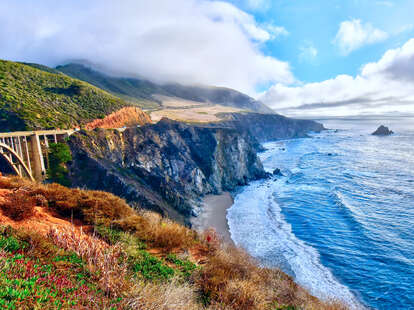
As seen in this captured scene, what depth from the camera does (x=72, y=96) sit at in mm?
41250

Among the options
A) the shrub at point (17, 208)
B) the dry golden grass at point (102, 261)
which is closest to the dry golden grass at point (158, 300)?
the dry golden grass at point (102, 261)

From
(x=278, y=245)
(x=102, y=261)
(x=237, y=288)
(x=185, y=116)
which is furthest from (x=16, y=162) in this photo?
(x=185, y=116)

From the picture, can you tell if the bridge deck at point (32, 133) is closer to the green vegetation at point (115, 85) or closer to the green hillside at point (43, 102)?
the green hillside at point (43, 102)

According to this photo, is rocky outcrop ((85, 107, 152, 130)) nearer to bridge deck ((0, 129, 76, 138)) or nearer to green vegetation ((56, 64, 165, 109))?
bridge deck ((0, 129, 76, 138))

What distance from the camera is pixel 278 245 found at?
23.8 metres

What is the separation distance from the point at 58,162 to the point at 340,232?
35.8 metres

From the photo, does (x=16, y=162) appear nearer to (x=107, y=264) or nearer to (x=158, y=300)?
(x=107, y=264)

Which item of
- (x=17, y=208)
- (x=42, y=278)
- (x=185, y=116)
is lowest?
(x=42, y=278)

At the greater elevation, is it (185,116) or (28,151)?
(185,116)

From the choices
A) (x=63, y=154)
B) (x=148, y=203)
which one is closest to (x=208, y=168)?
(x=148, y=203)

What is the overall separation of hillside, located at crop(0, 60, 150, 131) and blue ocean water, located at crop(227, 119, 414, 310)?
30142 millimetres

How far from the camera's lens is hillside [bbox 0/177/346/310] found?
12.0ft

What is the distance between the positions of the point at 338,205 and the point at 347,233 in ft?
28.6

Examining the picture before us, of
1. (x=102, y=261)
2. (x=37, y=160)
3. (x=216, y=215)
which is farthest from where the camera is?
(x=216, y=215)
